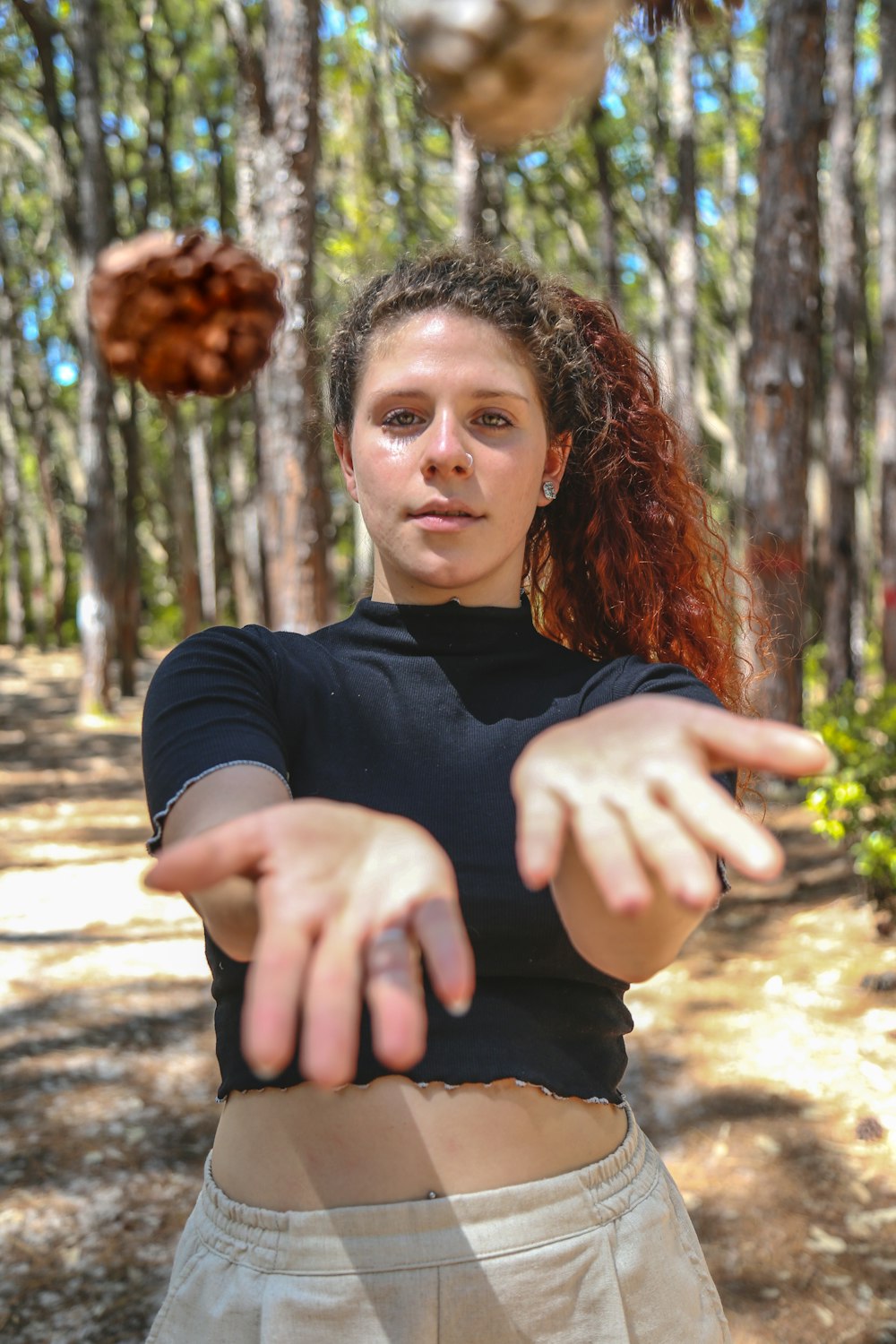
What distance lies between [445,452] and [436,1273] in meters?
0.98

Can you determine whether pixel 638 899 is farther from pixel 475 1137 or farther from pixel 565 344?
pixel 565 344

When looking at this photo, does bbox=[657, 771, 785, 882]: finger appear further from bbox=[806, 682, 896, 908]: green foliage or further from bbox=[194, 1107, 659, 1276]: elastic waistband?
bbox=[806, 682, 896, 908]: green foliage

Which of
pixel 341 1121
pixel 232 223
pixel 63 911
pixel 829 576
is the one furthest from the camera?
pixel 232 223

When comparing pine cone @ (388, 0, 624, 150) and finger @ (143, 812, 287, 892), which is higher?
pine cone @ (388, 0, 624, 150)

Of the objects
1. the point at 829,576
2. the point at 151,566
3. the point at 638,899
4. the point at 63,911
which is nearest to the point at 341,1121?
the point at 638,899

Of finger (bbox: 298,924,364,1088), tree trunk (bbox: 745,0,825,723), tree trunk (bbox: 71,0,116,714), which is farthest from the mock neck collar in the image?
tree trunk (bbox: 71,0,116,714)

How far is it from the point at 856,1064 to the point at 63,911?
12.8 feet

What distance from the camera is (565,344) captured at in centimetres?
184

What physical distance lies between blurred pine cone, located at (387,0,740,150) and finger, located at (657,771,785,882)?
17.3 inches

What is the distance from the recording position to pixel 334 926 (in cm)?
75

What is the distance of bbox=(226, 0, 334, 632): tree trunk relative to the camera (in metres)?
5.28

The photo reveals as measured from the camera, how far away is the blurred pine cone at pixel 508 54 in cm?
54

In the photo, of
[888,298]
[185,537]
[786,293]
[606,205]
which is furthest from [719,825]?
[185,537]

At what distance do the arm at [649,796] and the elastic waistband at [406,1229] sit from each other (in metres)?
0.72
